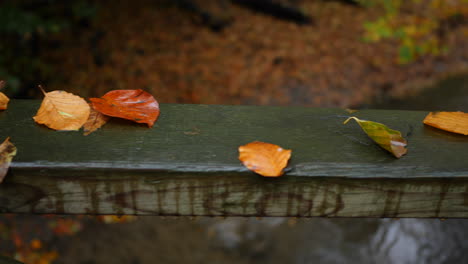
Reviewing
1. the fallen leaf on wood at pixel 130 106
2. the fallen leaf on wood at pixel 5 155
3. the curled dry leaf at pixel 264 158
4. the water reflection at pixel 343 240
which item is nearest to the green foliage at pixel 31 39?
the water reflection at pixel 343 240

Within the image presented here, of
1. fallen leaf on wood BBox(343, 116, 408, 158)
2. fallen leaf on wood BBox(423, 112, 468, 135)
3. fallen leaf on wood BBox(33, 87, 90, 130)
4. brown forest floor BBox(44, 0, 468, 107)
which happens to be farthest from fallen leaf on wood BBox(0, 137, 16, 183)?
brown forest floor BBox(44, 0, 468, 107)

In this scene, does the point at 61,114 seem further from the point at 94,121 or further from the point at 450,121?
the point at 450,121

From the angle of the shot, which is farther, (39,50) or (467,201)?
(39,50)

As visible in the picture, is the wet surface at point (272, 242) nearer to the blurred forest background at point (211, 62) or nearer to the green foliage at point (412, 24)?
the blurred forest background at point (211, 62)

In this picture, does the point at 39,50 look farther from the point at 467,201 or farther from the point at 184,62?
the point at 467,201

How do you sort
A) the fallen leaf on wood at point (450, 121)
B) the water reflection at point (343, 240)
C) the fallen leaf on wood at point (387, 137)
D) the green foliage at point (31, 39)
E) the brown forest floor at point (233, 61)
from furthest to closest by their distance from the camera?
the brown forest floor at point (233, 61)
the green foliage at point (31, 39)
the water reflection at point (343, 240)
the fallen leaf on wood at point (450, 121)
the fallen leaf on wood at point (387, 137)

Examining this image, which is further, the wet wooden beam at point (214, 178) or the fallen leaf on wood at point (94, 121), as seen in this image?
the fallen leaf on wood at point (94, 121)

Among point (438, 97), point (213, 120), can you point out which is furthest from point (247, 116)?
point (438, 97)
